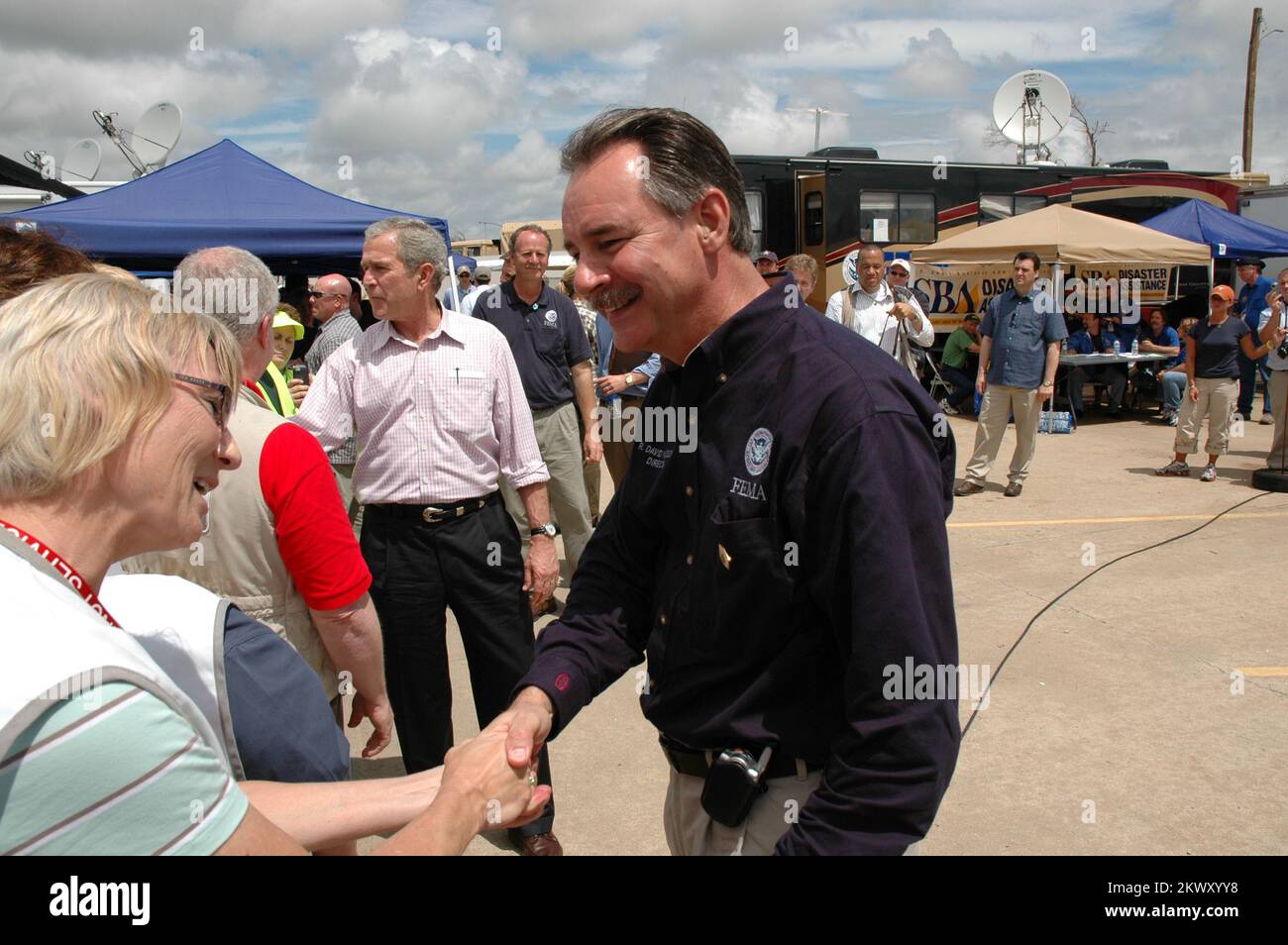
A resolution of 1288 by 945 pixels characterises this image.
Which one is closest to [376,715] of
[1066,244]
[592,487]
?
[592,487]

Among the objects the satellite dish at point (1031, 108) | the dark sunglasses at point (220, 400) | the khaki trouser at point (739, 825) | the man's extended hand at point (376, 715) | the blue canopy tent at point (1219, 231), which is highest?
the satellite dish at point (1031, 108)

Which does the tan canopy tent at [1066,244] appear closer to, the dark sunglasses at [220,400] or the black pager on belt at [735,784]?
the black pager on belt at [735,784]

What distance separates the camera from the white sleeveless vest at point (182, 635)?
163 centimetres

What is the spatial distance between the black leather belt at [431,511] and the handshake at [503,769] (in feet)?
5.46

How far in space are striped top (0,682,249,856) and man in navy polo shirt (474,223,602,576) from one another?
15.6 ft

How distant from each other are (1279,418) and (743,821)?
10.6 metres

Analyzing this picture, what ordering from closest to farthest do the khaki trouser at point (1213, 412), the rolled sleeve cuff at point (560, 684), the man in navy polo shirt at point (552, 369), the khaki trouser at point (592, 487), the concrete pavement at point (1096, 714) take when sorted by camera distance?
the rolled sleeve cuff at point (560, 684), the concrete pavement at point (1096, 714), the man in navy polo shirt at point (552, 369), the khaki trouser at point (592, 487), the khaki trouser at point (1213, 412)

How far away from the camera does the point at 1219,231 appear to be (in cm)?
1644

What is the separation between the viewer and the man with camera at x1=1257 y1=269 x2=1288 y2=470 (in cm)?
976

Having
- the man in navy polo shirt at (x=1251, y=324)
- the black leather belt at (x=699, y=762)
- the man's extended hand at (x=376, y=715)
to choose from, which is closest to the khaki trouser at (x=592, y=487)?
the man's extended hand at (x=376, y=715)

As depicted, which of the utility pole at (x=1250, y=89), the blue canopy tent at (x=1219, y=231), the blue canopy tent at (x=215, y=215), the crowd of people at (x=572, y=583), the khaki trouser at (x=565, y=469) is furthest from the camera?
the utility pole at (x=1250, y=89)

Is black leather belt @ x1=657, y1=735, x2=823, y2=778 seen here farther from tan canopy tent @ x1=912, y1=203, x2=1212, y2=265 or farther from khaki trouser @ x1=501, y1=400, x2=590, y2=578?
tan canopy tent @ x1=912, y1=203, x2=1212, y2=265

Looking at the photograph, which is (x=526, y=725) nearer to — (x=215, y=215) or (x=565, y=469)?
(x=565, y=469)
